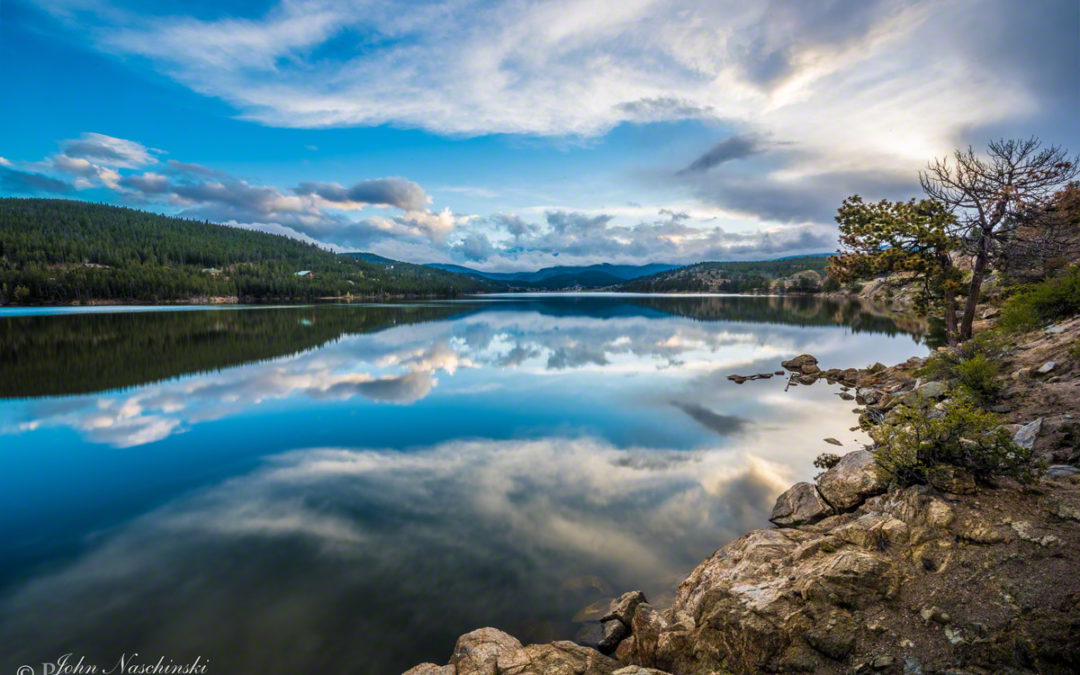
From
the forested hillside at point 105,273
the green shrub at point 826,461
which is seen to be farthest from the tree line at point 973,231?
the forested hillside at point 105,273

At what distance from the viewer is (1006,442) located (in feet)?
21.0

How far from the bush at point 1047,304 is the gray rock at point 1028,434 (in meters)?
13.5

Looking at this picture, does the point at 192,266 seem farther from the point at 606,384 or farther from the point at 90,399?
the point at 606,384

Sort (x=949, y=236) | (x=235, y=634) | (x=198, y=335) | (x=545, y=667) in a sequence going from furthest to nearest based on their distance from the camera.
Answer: (x=198, y=335), (x=949, y=236), (x=235, y=634), (x=545, y=667)

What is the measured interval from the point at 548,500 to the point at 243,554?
7013mm

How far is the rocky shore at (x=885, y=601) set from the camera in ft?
14.5

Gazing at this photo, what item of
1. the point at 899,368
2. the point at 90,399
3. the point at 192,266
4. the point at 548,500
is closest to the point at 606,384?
the point at 548,500

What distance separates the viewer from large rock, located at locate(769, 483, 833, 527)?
9.49m

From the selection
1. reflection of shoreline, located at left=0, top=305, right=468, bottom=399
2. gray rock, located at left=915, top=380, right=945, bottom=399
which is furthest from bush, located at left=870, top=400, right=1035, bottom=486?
reflection of shoreline, located at left=0, top=305, right=468, bottom=399

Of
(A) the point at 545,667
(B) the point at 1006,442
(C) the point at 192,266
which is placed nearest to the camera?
(A) the point at 545,667

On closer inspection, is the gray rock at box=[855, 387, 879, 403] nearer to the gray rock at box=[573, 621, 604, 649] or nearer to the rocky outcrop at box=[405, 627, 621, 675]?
the gray rock at box=[573, 621, 604, 649]

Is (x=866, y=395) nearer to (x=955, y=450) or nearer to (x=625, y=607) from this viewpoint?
(x=955, y=450)

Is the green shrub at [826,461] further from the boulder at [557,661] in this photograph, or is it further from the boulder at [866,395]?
the boulder at [557,661]

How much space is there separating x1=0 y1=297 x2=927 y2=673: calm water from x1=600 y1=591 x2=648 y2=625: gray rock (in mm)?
646
